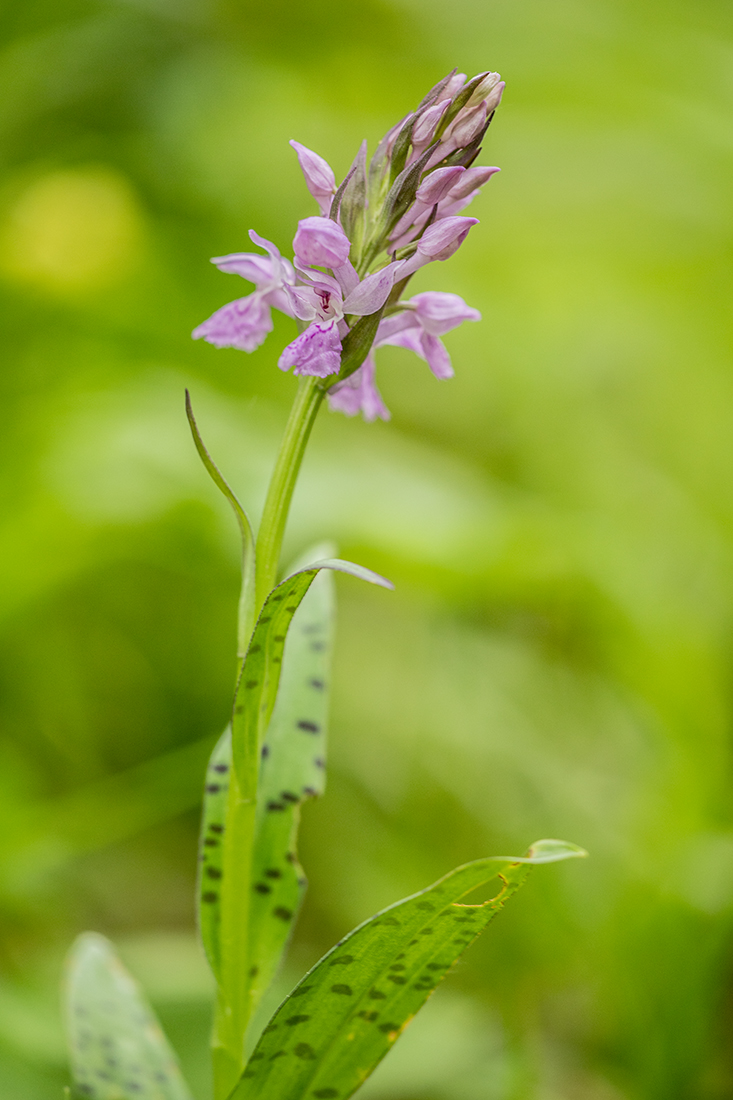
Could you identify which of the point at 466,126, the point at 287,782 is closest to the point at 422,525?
the point at 287,782

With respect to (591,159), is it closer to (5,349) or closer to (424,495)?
(424,495)

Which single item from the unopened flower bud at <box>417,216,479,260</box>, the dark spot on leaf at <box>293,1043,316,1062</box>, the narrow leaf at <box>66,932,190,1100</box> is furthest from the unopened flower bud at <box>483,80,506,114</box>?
the narrow leaf at <box>66,932,190,1100</box>

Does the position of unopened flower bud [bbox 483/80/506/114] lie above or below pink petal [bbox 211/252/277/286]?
above

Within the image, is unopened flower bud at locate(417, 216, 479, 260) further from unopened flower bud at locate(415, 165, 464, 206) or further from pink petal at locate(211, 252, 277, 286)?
pink petal at locate(211, 252, 277, 286)

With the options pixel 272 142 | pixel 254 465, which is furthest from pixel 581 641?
pixel 272 142

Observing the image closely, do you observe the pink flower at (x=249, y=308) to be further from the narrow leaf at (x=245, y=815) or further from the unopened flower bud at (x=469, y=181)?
Result: the narrow leaf at (x=245, y=815)

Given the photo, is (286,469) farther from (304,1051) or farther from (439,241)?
(304,1051)
